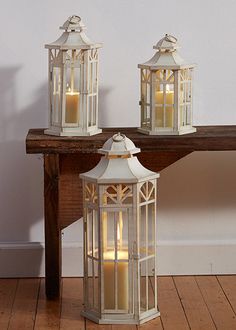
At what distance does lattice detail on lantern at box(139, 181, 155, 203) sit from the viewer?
3.03 metres

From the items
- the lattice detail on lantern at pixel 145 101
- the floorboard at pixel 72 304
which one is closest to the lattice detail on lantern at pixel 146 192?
the lattice detail on lantern at pixel 145 101

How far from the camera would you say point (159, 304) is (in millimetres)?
3236

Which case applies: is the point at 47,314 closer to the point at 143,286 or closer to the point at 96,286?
the point at 96,286

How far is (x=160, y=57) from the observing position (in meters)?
3.21

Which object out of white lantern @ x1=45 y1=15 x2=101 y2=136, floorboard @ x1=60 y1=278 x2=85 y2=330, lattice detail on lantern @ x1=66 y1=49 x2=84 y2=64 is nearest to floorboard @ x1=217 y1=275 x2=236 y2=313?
floorboard @ x1=60 y1=278 x2=85 y2=330

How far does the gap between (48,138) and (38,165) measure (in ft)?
1.27

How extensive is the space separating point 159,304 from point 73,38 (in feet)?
3.13

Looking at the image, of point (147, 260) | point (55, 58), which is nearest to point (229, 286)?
point (147, 260)

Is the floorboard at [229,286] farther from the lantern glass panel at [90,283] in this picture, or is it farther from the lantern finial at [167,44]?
the lantern finial at [167,44]

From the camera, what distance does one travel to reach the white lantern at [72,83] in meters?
3.18

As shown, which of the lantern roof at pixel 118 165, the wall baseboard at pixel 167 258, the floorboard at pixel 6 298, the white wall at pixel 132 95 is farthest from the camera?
the wall baseboard at pixel 167 258

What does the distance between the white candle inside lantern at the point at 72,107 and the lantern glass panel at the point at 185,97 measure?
14.1 inches

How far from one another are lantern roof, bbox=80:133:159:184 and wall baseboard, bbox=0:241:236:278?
24.9 inches

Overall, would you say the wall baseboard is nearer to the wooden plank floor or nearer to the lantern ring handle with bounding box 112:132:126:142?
the wooden plank floor
